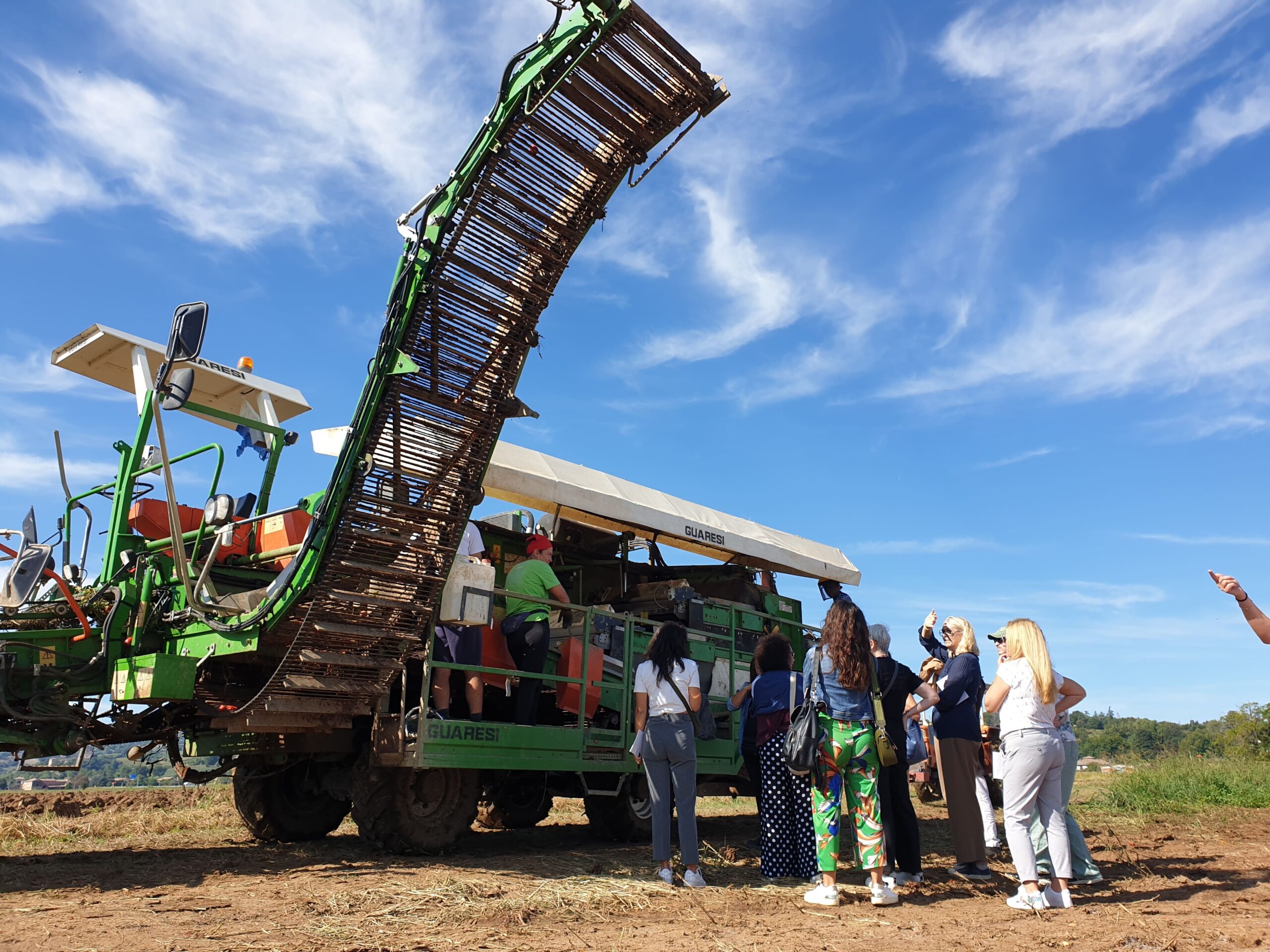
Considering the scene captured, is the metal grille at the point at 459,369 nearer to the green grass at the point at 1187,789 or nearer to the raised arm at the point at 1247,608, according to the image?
the raised arm at the point at 1247,608

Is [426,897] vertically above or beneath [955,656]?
beneath

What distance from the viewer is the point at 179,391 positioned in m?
5.80

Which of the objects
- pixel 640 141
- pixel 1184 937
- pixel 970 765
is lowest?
pixel 1184 937

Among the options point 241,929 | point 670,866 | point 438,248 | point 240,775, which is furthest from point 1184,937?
point 240,775

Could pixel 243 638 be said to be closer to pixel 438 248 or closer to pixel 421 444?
pixel 421 444

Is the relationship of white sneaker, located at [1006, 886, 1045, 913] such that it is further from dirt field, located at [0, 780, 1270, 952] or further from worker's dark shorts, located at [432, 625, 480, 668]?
worker's dark shorts, located at [432, 625, 480, 668]

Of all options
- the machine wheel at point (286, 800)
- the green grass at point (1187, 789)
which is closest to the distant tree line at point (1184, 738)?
the green grass at point (1187, 789)

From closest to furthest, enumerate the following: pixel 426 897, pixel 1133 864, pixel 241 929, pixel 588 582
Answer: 1. pixel 241 929
2. pixel 426 897
3. pixel 1133 864
4. pixel 588 582

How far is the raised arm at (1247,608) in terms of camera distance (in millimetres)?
4641

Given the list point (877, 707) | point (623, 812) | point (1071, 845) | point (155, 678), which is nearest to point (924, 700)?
point (877, 707)

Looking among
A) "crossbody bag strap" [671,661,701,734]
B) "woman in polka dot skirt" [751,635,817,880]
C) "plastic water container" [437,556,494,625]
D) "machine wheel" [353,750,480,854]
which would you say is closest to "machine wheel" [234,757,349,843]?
"machine wheel" [353,750,480,854]

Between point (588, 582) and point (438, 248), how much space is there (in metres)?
5.32

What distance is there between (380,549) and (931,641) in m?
4.91

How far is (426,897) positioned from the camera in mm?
5254
